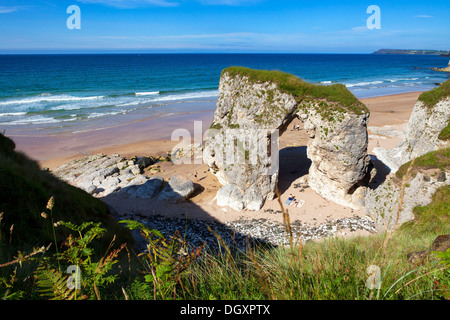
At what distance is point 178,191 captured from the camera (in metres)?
16.9

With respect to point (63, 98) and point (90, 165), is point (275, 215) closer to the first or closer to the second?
point (90, 165)

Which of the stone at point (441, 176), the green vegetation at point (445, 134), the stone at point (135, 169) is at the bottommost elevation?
the stone at point (135, 169)

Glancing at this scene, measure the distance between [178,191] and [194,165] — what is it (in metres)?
5.13

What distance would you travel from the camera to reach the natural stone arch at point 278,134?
557 inches

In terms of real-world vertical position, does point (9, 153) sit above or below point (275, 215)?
above

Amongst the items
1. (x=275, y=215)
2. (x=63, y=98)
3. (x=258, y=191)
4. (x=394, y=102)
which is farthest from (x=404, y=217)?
(x=63, y=98)

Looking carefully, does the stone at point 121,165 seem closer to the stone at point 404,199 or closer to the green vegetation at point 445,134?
the stone at point 404,199

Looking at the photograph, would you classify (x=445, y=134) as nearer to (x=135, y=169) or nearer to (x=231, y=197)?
(x=231, y=197)

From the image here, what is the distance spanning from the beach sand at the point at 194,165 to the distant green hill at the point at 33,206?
3.84 meters

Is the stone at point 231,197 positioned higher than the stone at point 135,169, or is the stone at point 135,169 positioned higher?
the stone at point 135,169

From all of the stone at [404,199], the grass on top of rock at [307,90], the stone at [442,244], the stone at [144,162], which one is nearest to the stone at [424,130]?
the stone at [404,199]

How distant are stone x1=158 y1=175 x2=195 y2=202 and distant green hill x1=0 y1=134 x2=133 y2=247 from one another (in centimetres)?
642
